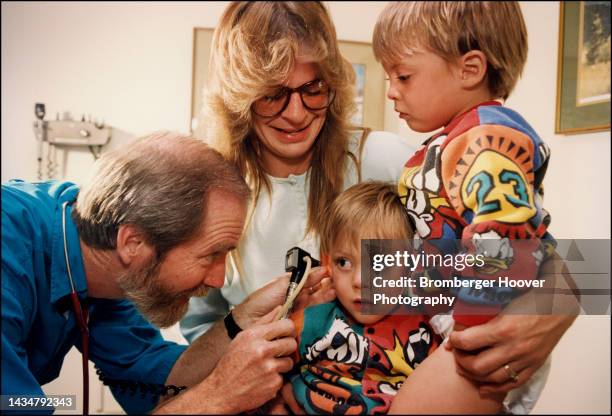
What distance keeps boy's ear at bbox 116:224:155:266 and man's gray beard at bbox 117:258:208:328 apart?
2 cm

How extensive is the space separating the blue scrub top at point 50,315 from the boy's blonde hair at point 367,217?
44cm

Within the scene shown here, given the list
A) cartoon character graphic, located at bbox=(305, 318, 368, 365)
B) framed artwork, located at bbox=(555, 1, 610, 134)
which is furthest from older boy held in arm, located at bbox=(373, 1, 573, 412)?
framed artwork, located at bbox=(555, 1, 610, 134)

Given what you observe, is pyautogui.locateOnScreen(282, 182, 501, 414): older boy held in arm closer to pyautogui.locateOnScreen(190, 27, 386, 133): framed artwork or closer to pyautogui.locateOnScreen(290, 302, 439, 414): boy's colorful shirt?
pyautogui.locateOnScreen(290, 302, 439, 414): boy's colorful shirt

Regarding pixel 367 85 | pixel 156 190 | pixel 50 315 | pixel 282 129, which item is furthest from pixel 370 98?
pixel 50 315

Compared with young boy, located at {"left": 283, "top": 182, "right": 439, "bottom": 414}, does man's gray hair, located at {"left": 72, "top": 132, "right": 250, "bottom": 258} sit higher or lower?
higher

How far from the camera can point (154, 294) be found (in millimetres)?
884

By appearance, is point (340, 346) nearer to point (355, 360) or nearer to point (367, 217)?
point (355, 360)

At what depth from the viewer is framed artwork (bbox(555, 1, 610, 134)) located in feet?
4.37

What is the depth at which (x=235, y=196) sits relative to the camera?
2.82 feet

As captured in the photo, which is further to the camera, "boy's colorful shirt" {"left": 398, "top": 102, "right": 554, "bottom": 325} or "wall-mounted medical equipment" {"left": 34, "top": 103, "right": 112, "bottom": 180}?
"wall-mounted medical equipment" {"left": 34, "top": 103, "right": 112, "bottom": 180}

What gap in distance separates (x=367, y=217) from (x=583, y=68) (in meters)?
1.02

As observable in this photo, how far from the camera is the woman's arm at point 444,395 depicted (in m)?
0.68

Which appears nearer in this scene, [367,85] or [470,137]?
[470,137]

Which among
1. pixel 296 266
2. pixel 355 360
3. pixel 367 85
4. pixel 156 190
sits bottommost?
pixel 355 360
